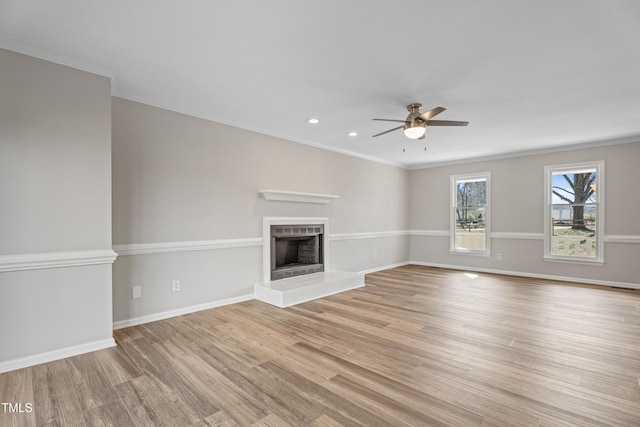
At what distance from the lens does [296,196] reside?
4.86 metres

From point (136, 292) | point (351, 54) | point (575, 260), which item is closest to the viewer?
point (351, 54)

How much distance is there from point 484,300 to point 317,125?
11.1 ft

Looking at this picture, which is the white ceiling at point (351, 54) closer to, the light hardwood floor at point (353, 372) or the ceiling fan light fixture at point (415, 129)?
the ceiling fan light fixture at point (415, 129)

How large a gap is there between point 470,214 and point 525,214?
3.45ft

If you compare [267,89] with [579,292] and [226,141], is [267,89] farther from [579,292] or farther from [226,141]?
[579,292]

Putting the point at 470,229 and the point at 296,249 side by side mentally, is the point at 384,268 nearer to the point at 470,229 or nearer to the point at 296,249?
the point at 470,229

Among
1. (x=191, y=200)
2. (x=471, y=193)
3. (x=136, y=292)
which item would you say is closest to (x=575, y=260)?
(x=471, y=193)

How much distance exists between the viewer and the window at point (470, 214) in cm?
663

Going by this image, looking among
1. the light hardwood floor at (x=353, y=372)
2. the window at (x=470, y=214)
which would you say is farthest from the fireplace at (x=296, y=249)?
the window at (x=470, y=214)

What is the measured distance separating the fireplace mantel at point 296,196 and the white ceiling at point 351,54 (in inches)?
40.0

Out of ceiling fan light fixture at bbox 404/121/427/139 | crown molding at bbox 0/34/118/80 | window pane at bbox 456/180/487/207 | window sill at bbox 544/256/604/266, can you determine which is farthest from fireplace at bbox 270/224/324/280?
window sill at bbox 544/256/604/266

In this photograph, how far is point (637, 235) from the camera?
5.03 metres

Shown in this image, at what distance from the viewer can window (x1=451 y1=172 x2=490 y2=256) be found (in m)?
6.63

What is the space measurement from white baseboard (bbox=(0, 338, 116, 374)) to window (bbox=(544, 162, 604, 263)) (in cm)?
696
